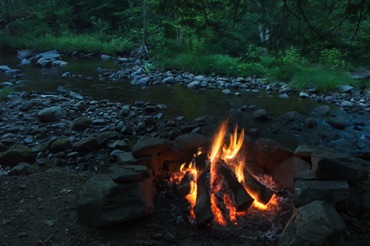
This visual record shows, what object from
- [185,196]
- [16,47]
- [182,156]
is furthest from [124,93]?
[16,47]

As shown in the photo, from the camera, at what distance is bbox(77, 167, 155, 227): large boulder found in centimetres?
299

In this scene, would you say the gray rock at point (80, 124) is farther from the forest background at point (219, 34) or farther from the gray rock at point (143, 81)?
the gray rock at point (143, 81)

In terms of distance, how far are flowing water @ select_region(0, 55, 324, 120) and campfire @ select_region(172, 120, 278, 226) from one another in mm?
3713

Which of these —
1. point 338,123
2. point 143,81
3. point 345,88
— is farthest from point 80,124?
point 345,88

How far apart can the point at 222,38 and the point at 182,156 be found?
81.1 inches

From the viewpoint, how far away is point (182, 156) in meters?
4.39

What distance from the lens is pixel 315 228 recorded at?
257cm

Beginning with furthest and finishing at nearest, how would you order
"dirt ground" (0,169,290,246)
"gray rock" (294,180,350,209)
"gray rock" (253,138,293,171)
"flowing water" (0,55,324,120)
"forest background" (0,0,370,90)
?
"flowing water" (0,55,324,120) < "forest background" (0,0,370,90) < "gray rock" (253,138,293,171) < "gray rock" (294,180,350,209) < "dirt ground" (0,169,290,246)

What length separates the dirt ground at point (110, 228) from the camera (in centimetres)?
291

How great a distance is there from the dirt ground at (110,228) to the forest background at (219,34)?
7.95ft

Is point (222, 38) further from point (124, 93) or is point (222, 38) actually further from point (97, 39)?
point (97, 39)

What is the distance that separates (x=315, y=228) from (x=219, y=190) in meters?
1.28

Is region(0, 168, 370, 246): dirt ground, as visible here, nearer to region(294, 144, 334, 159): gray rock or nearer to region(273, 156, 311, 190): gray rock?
region(273, 156, 311, 190): gray rock

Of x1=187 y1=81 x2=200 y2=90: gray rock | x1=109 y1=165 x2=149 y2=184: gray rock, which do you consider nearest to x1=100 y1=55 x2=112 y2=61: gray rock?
x1=187 y1=81 x2=200 y2=90: gray rock
